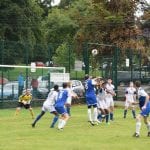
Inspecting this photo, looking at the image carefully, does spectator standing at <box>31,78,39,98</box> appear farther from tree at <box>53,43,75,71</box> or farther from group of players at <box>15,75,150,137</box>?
group of players at <box>15,75,150,137</box>

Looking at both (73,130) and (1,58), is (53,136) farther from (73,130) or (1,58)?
(1,58)

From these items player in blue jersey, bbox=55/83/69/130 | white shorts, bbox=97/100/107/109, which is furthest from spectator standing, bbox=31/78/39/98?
player in blue jersey, bbox=55/83/69/130

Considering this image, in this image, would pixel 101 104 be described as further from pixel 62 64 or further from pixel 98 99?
pixel 62 64

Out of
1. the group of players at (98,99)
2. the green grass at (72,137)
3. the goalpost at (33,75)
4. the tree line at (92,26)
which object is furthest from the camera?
the tree line at (92,26)

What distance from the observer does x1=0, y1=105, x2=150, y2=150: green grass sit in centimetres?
1780

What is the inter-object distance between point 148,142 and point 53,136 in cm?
351

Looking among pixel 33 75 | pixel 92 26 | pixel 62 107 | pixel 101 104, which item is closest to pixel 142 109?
pixel 62 107

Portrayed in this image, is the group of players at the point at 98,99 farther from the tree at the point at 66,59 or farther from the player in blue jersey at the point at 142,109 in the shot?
the tree at the point at 66,59

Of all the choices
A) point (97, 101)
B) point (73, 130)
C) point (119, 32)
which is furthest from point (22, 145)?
point (119, 32)

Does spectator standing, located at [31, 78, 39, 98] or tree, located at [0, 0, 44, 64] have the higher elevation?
tree, located at [0, 0, 44, 64]

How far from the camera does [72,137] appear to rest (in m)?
20.4

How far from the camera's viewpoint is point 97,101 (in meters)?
27.3

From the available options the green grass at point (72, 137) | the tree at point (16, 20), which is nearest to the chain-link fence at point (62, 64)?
the green grass at point (72, 137)

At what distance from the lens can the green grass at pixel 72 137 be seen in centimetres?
1780
